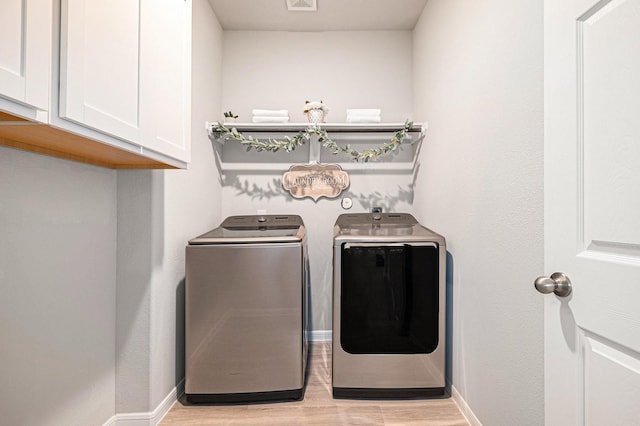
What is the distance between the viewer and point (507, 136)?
4.53 ft

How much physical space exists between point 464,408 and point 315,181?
1.84 meters

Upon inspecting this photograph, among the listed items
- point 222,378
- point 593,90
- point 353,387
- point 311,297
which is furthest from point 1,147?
point 311,297

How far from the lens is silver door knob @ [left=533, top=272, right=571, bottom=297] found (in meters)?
0.87

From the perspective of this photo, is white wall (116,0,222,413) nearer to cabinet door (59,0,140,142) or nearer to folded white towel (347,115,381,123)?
cabinet door (59,0,140,142)

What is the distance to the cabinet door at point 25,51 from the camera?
721 millimetres

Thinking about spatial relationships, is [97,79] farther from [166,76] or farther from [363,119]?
[363,119]

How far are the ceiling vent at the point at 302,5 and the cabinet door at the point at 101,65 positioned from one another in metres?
1.51

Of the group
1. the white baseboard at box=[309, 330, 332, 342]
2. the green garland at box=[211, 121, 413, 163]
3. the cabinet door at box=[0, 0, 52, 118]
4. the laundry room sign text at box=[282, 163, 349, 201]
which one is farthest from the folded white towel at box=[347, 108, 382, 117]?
the cabinet door at box=[0, 0, 52, 118]

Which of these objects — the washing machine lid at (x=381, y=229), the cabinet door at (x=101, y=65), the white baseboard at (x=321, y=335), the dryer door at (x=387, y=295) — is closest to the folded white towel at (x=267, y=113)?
the washing machine lid at (x=381, y=229)

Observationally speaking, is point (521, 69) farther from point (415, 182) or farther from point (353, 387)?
point (353, 387)

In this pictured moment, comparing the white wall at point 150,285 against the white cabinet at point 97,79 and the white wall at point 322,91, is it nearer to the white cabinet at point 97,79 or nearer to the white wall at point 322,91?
the white cabinet at point 97,79

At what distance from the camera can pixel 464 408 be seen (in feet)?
6.06

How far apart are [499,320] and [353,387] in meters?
0.94

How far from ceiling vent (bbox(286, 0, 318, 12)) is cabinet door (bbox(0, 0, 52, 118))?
196 centimetres
